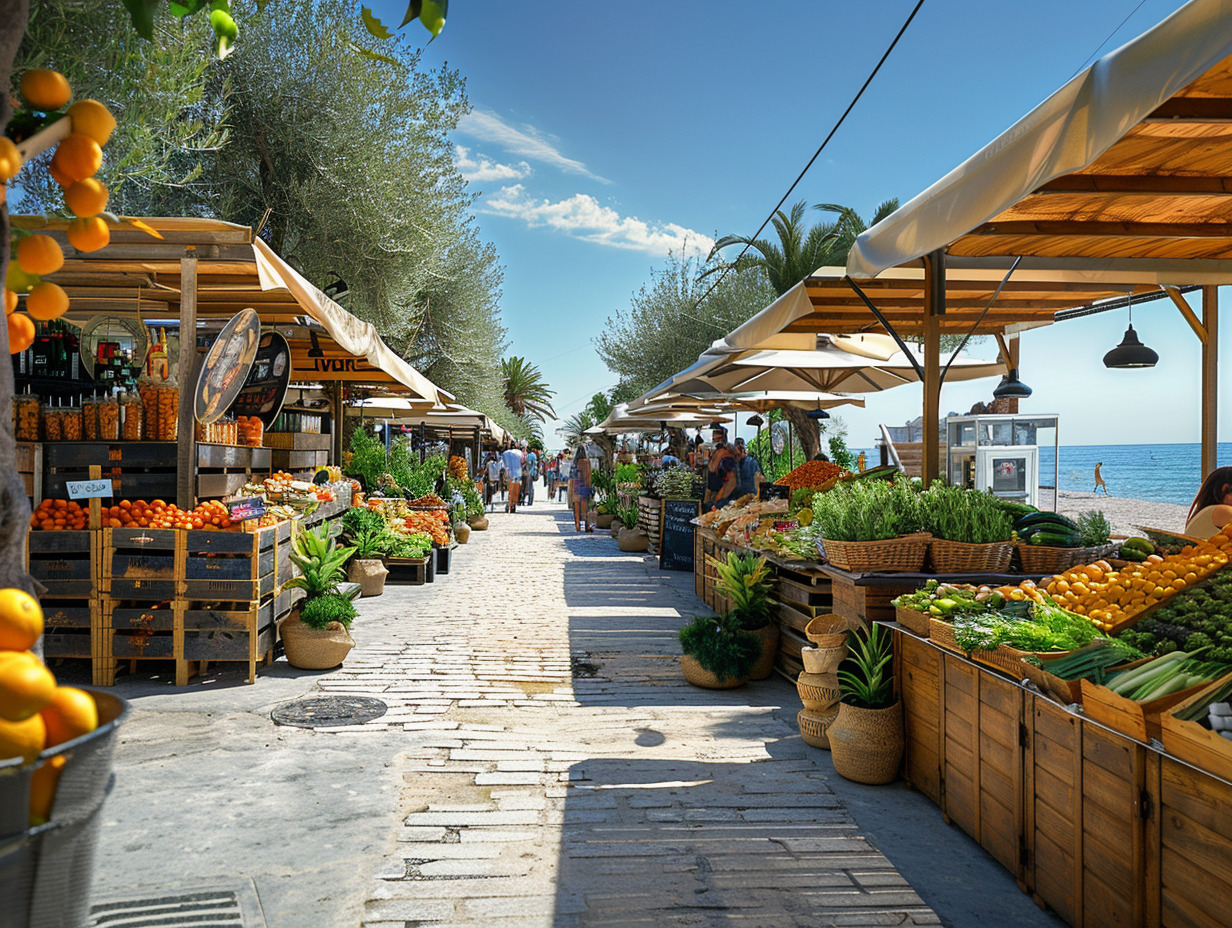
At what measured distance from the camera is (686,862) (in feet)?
11.0

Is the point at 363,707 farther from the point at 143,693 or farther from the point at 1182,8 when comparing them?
the point at 1182,8

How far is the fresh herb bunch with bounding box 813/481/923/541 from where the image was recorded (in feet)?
17.0

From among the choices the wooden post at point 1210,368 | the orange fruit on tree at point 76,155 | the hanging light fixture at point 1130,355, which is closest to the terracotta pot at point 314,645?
the orange fruit on tree at point 76,155

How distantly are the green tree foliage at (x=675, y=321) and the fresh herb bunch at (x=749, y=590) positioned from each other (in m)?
16.4

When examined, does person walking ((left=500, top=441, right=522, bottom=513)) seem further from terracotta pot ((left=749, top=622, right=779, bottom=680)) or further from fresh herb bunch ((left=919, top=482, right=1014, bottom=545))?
fresh herb bunch ((left=919, top=482, right=1014, bottom=545))

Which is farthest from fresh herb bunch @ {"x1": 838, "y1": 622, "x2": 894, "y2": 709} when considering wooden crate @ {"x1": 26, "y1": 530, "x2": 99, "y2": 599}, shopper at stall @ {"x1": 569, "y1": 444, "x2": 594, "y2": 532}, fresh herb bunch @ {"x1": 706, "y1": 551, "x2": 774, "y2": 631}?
Answer: shopper at stall @ {"x1": 569, "y1": 444, "x2": 594, "y2": 532}

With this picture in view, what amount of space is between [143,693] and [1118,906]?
227 inches

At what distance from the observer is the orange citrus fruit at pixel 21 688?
1.13 m

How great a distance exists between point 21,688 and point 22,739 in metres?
0.07

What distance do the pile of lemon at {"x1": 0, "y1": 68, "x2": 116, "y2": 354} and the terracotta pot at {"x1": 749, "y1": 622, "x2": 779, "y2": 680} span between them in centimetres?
549

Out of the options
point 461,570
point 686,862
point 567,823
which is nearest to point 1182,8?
point 686,862

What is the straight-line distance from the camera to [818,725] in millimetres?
4816

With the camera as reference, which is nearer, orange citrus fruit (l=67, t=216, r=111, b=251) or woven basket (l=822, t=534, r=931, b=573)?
orange citrus fruit (l=67, t=216, r=111, b=251)

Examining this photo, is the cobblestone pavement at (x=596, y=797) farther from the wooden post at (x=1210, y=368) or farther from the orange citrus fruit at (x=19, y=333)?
the wooden post at (x=1210, y=368)
